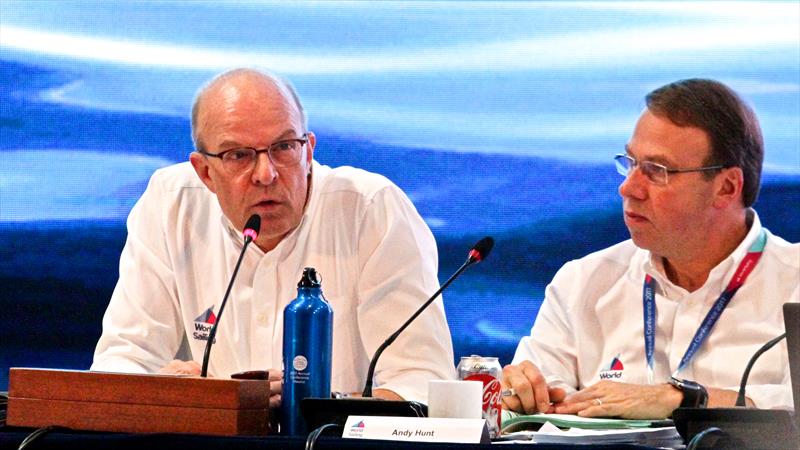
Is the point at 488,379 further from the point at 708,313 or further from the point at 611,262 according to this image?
the point at 611,262

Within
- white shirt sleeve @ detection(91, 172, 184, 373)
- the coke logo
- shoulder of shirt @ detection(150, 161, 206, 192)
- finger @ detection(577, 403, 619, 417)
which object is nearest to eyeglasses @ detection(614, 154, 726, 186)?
finger @ detection(577, 403, 619, 417)

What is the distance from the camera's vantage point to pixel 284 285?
335cm

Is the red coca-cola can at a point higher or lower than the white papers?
higher

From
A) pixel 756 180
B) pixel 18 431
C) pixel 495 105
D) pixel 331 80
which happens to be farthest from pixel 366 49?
pixel 18 431

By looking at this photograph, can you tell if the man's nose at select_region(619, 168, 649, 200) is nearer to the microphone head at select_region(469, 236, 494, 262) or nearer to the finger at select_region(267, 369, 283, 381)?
the microphone head at select_region(469, 236, 494, 262)

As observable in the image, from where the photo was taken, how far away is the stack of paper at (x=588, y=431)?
2.21 metres

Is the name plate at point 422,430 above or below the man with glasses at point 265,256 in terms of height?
below

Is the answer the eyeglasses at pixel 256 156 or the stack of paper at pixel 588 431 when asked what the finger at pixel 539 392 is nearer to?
the stack of paper at pixel 588 431

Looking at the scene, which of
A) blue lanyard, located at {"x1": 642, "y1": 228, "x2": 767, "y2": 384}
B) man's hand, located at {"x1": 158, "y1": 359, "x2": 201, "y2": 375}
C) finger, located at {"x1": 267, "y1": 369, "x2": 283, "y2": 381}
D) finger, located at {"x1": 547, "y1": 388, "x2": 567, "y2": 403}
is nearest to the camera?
finger, located at {"x1": 267, "y1": 369, "x2": 283, "y2": 381}

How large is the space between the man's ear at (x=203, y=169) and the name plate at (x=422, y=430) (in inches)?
56.5

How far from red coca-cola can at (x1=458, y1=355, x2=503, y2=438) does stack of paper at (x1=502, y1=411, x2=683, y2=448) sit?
0.04 meters

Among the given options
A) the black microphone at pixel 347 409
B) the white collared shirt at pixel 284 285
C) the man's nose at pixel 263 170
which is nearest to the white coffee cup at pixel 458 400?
the black microphone at pixel 347 409

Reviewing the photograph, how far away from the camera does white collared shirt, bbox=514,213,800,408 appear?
328 cm

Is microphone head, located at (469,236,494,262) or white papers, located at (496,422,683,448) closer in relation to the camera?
white papers, located at (496,422,683,448)
